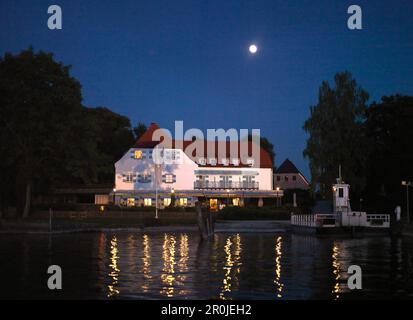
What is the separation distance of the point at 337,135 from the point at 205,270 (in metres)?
48.7

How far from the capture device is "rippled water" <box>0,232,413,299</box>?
17.1 meters

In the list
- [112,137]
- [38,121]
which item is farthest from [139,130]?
[38,121]

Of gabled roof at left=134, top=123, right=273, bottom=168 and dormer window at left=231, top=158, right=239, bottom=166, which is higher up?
gabled roof at left=134, top=123, right=273, bottom=168

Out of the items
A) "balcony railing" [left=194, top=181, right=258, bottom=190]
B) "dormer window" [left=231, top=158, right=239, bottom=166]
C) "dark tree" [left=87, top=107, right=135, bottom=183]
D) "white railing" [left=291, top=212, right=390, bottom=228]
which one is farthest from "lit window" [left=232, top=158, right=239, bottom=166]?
"white railing" [left=291, top=212, right=390, bottom=228]

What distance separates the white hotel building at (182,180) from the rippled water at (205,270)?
41073mm

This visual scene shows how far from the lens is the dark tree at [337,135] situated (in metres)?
67.2

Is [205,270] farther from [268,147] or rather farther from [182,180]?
[268,147]

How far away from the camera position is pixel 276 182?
10762 centimetres

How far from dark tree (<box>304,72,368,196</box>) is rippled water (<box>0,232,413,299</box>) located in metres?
32.4

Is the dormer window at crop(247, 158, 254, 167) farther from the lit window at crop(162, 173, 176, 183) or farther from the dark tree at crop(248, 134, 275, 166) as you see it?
the dark tree at crop(248, 134, 275, 166)

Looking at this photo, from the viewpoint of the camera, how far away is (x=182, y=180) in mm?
77250

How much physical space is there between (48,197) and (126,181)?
11.6m

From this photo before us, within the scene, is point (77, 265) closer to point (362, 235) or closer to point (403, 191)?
point (362, 235)

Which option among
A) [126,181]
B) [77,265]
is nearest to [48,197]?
[126,181]
